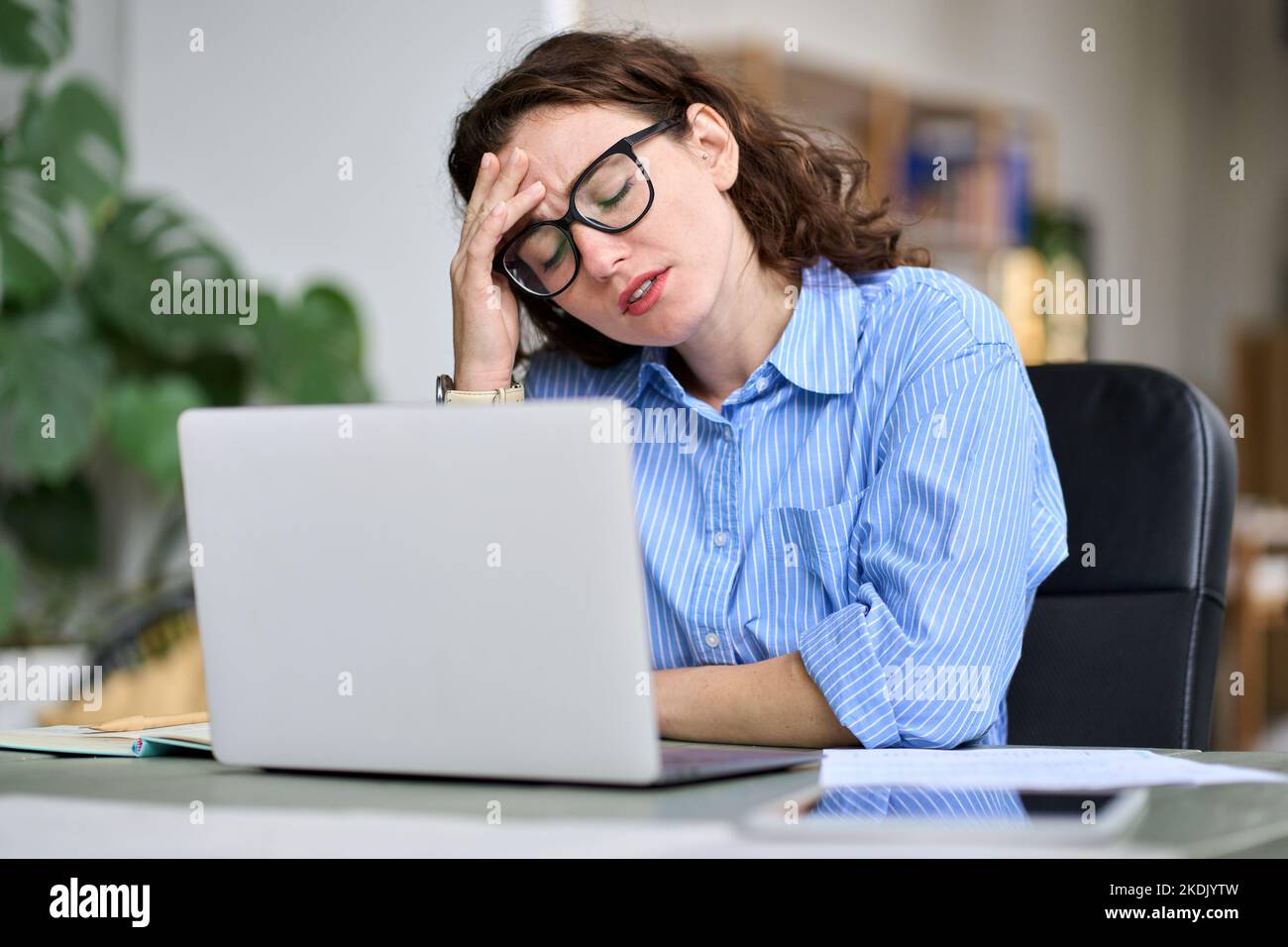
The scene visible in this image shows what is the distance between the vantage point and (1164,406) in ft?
4.56

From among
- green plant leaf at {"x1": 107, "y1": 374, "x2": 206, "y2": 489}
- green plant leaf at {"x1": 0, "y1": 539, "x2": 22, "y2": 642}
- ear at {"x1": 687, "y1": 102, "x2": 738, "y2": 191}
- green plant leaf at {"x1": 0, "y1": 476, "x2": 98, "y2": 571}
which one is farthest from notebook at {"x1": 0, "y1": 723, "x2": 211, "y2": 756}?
green plant leaf at {"x1": 0, "y1": 476, "x2": 98, "y2": 571}

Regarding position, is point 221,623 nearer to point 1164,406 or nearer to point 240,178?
point 1164,406

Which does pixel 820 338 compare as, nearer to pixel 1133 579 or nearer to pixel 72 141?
pixel 1133 579

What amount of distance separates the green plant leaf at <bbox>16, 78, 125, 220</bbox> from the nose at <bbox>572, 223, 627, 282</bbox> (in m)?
1.85

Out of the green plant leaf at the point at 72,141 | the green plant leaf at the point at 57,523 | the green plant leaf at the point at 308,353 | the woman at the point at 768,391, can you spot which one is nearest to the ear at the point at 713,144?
the woman at the point at 768,391

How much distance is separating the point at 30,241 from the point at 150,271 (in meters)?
0.24

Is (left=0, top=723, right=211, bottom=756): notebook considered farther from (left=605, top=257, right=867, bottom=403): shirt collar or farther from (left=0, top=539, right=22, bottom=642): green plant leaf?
(left=0, top=539, right=22, bottom=642): green plant leaf

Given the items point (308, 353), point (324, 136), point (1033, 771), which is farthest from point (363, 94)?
point (1033, 771)

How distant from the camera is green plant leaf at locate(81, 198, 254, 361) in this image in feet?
9.62

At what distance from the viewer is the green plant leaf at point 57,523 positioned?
3.03 metres

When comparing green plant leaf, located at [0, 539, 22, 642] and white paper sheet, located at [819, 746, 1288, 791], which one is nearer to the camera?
white paper sheet, located at [819, 746, 1288, 791]

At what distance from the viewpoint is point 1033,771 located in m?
0.85

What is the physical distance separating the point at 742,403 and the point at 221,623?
0.66 meters

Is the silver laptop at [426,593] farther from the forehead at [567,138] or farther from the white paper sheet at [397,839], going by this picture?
the forehead at [567,138]
